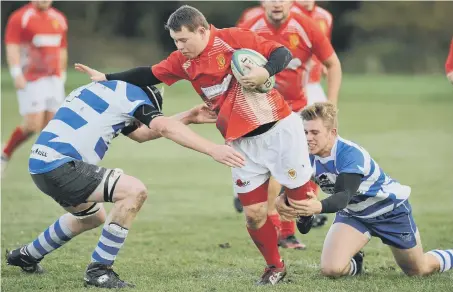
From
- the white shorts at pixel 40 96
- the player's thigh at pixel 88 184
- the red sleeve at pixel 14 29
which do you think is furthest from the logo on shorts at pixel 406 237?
the red sleeve at pixel 14 29

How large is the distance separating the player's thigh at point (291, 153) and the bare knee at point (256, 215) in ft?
0.85

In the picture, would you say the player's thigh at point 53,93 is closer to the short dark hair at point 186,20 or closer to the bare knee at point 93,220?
the bare knee at point 93,220

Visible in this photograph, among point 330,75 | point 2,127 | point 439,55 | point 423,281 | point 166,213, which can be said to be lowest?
point 439,55

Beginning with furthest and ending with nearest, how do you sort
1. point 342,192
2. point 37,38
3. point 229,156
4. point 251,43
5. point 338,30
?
point 338,30 < point 37,38 < point 251,43 < point 342,192 < point 229,156

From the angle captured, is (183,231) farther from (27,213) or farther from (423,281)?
(423,281)

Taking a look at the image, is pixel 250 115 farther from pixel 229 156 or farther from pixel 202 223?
pixel 202 223

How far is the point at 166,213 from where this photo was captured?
9.87m

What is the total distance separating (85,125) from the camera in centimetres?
598

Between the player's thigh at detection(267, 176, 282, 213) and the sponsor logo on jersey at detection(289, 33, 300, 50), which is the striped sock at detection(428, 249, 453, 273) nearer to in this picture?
the player's thigh at detection(267, 176, 282, 213)

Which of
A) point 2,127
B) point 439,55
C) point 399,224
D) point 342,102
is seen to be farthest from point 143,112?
point 439,55

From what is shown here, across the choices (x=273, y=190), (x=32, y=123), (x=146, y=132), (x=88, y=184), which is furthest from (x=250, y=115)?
(x=32, y=123)

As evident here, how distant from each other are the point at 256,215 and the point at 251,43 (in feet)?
4.00

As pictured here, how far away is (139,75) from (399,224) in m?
2.17

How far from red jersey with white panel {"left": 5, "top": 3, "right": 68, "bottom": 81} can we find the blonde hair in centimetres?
706
